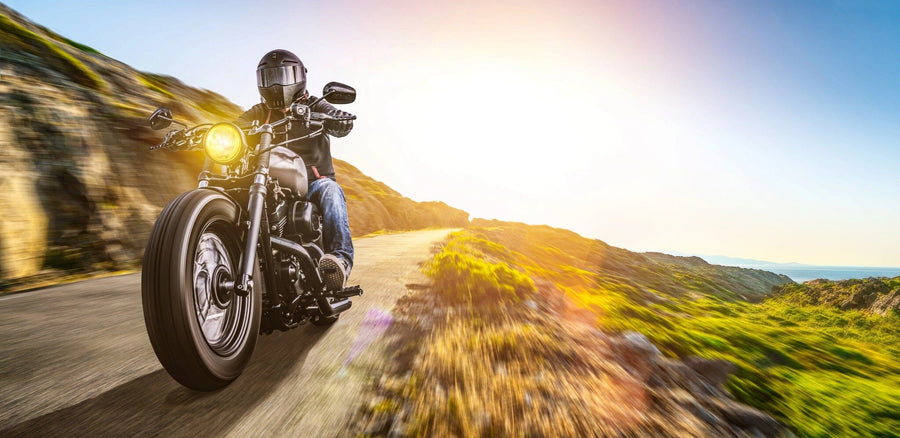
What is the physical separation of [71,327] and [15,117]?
6958 millimetres

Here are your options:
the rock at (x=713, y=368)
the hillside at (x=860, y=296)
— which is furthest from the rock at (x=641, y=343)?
the hillside at (x=860, y=296)

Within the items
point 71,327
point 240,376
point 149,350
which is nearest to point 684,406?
point 240,376

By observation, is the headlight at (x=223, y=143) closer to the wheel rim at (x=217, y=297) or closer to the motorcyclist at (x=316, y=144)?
the wheel rim at (x=217, y=297)

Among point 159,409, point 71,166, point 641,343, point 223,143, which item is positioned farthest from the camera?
point 71,166

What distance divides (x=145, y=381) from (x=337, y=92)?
2241 millimetres

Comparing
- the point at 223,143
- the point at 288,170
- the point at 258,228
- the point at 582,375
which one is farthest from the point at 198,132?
the point at 582,375

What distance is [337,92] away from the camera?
2.79 m

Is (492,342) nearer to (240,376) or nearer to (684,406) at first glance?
(684,406)

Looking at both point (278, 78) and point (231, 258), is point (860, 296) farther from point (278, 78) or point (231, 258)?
point (231, 258)

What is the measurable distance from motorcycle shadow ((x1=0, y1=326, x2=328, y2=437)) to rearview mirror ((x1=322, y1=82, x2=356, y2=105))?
1972 mm

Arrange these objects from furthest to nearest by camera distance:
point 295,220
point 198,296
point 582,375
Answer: point 295,220 → point 582,375 → point 198,296

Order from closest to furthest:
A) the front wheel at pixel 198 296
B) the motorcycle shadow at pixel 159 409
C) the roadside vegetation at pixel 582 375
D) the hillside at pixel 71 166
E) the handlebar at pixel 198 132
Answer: the motorcycle shadow at pixel 159 409 < the front wheel at pixel 198 296 < the roadside vegetation at pixel 582 375 < the handlebar at pixel 198 132 < the hillside at pixel 71 166

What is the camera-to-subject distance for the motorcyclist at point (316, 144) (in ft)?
10.6

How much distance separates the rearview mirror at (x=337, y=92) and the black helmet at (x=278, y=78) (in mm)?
708
